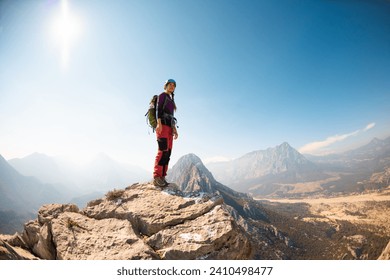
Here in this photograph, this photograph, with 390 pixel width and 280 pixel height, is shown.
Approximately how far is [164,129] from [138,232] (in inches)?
121

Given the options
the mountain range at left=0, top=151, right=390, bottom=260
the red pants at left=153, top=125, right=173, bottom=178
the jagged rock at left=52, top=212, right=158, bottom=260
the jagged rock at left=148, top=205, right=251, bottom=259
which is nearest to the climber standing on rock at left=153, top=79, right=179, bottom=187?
the red pants at left=153, top=125, right=173, bottom=178

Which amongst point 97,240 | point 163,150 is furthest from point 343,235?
point 97,240

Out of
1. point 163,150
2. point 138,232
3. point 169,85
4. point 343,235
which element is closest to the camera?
point 138,232

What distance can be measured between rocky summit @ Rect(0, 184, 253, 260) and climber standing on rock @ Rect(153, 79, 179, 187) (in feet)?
2.55

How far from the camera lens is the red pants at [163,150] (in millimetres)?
6371

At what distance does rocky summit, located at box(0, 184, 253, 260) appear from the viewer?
3.90 m

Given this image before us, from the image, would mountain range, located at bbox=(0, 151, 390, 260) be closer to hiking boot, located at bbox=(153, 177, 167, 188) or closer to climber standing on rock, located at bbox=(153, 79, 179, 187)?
hiking boot, located at bbox=(153, 177, 167, 188)

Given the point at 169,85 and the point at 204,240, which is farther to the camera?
the point at 169,85

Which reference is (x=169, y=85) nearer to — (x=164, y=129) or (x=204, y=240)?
(x=164, y=129)

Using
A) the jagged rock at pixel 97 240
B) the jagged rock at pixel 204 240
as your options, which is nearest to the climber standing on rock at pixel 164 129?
the jagged rock at pixel 97 240

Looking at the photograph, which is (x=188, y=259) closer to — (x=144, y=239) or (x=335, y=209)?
(x=144, y=239)

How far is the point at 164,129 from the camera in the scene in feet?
21.1
